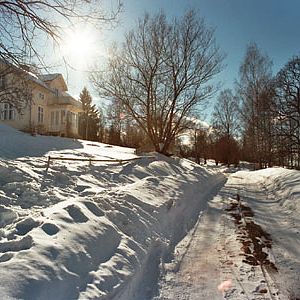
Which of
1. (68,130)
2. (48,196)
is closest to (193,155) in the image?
(68,130)

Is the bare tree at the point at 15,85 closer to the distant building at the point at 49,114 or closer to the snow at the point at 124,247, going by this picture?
the snow at the point at 124,247

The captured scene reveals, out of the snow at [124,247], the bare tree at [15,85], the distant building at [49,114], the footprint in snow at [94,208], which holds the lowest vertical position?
the snow at [124,247]

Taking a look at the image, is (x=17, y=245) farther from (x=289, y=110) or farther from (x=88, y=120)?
(x=88, y=120)

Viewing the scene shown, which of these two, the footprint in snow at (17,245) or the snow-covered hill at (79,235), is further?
the footprint in snow at (17,245)

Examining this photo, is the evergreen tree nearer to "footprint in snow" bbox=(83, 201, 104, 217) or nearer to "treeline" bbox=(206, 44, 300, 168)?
"treeline" bbox=(206, 44, 300, 168)

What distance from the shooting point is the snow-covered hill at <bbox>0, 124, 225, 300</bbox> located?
12.7ft

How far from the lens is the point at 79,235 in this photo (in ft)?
16.9

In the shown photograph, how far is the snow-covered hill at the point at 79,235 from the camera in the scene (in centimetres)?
388

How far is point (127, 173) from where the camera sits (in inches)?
563

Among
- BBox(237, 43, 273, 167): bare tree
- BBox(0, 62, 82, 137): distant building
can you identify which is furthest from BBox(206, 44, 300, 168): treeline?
BBox(0, 62, 82, 137): distant building

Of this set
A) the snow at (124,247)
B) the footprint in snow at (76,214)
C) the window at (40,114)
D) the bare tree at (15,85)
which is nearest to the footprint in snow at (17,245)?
the snow at (124,247)

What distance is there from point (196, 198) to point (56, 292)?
33.3 feet

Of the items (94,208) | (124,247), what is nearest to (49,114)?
(94,208)

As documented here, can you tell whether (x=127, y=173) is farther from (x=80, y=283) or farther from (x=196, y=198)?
(x=80, y=283)
